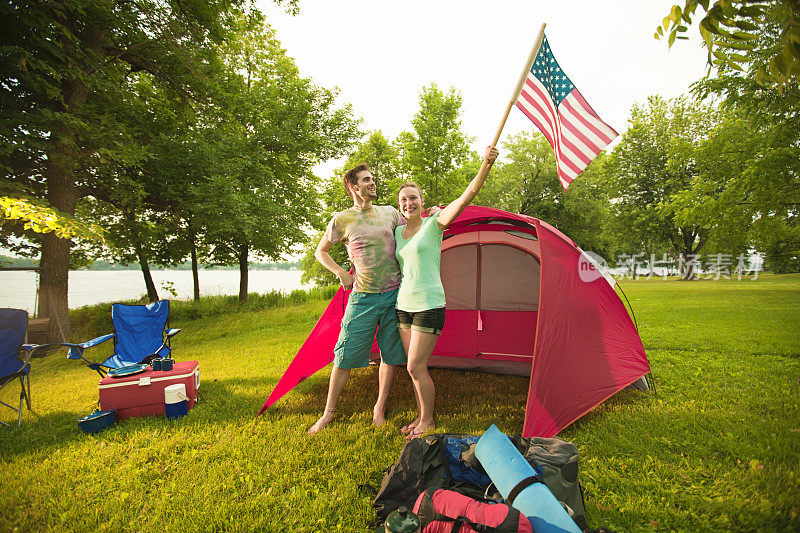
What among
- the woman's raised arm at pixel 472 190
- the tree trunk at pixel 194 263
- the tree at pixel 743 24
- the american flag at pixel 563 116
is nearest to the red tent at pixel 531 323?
the american flag at pixel 563 116

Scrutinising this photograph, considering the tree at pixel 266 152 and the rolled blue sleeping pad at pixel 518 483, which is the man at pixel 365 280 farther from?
the tree at pixel 266 152

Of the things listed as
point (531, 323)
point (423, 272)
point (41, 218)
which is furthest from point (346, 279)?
point (41, 218)

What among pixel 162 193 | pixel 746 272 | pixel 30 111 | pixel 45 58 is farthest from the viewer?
pixel 746 272

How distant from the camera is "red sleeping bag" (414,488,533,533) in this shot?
141 cm

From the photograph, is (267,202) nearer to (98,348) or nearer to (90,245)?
(90,245)

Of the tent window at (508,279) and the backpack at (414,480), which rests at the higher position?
the tent window at (508,279)

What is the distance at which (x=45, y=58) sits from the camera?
5.62 metres

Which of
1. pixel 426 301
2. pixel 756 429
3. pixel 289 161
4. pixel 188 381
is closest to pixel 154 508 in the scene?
pixel 188 381

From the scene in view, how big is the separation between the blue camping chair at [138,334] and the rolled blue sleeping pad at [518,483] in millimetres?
3838

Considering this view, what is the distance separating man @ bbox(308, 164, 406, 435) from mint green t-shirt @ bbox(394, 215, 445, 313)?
0.91 feet

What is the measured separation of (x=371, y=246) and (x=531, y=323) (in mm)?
2633

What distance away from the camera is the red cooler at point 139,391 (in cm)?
317

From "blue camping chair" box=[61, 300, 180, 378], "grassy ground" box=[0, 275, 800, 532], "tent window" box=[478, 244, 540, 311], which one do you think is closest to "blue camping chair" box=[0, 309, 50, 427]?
"grassy ground" box=[0, 275, 800, 532]

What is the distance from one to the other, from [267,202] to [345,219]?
29.0 feet
